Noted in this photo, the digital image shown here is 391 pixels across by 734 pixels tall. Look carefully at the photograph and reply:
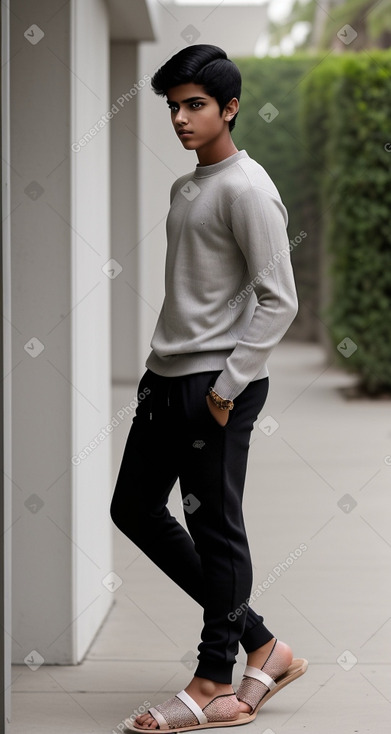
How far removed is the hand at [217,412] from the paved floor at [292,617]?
822 millimetres

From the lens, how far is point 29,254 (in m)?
3.29

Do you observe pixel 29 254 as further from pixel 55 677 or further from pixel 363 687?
pixel 363 687

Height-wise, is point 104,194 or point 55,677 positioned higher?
point 104,194

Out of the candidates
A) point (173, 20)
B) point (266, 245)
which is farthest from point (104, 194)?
point (173, 20)

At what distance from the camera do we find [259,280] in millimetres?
2615

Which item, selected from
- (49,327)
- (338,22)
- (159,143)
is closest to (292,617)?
(49,327)

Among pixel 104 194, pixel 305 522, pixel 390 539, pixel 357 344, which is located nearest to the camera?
pixel 104 194

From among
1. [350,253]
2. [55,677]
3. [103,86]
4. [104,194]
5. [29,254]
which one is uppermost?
[350,253]

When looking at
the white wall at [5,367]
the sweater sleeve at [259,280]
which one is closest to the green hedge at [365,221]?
the sweater sleeve at [259,280]

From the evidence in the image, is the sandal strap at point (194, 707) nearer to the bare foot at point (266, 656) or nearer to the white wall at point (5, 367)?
the bare foot at point (266, 656)

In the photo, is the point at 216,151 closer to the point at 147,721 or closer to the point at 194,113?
the point at 194,113

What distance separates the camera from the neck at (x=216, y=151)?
2.70 m

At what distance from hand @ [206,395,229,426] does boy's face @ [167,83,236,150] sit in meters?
0.62

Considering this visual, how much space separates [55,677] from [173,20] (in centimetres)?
861
